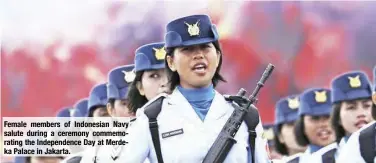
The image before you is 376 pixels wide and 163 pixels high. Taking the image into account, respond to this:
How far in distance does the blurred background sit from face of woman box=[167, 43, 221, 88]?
4.84 feet

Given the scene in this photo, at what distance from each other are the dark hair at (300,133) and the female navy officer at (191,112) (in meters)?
2.18

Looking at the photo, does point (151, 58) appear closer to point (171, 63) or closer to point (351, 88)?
point (171, 63)

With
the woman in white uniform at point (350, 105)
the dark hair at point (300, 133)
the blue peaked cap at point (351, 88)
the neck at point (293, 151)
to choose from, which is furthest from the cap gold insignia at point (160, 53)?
the neck at point (293, 151)

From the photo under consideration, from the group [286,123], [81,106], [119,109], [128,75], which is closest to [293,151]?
[286,123]

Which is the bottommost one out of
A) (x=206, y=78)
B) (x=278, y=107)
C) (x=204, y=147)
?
(x=204, y=147)

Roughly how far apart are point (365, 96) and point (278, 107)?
118 centimetres

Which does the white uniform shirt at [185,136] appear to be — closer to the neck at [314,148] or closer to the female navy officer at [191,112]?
the female navy officer at [191,112]

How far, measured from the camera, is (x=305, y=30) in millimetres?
5289

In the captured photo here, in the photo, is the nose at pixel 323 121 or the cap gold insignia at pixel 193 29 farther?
the nose at pixel 323 121

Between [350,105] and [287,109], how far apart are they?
43.2 inches

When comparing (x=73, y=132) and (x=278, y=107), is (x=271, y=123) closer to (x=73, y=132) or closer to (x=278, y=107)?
(x=278, y=107)

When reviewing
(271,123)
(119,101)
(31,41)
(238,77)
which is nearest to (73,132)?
(119,101)

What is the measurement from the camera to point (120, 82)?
3.76m

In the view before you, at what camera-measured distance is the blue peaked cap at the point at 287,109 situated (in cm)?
531
